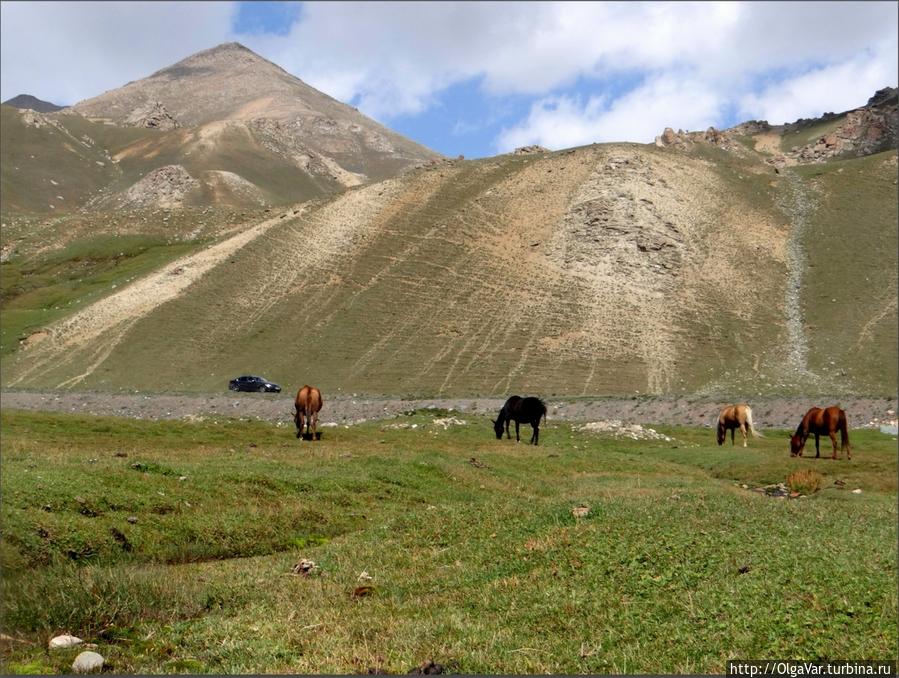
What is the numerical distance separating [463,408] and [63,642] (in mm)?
46556

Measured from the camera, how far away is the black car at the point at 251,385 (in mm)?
66500

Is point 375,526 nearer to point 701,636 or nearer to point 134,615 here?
point 134,615

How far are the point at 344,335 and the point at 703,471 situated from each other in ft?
163

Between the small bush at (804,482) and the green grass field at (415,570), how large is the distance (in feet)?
4.99

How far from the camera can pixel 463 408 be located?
5509 cm

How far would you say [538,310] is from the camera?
80.2 m

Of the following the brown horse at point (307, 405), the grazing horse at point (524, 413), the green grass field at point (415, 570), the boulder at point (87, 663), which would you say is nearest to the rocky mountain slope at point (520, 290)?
the grazing horse at point (524, 413)

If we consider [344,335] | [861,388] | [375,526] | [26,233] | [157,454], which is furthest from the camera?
[26,233]

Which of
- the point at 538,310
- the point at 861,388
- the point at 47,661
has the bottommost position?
the point at 47,661

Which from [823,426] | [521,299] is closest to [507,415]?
[823,426]

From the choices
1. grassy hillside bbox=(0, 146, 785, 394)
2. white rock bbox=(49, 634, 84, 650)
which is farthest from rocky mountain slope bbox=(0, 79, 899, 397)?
white rock bbox=(49, 634, 84, 650)

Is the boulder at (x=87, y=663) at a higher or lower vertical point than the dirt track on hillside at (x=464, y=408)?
lower

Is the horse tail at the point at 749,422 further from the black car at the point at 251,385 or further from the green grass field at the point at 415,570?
the black car at the point at 251,385

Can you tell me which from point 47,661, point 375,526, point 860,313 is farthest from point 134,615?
point 860,313
